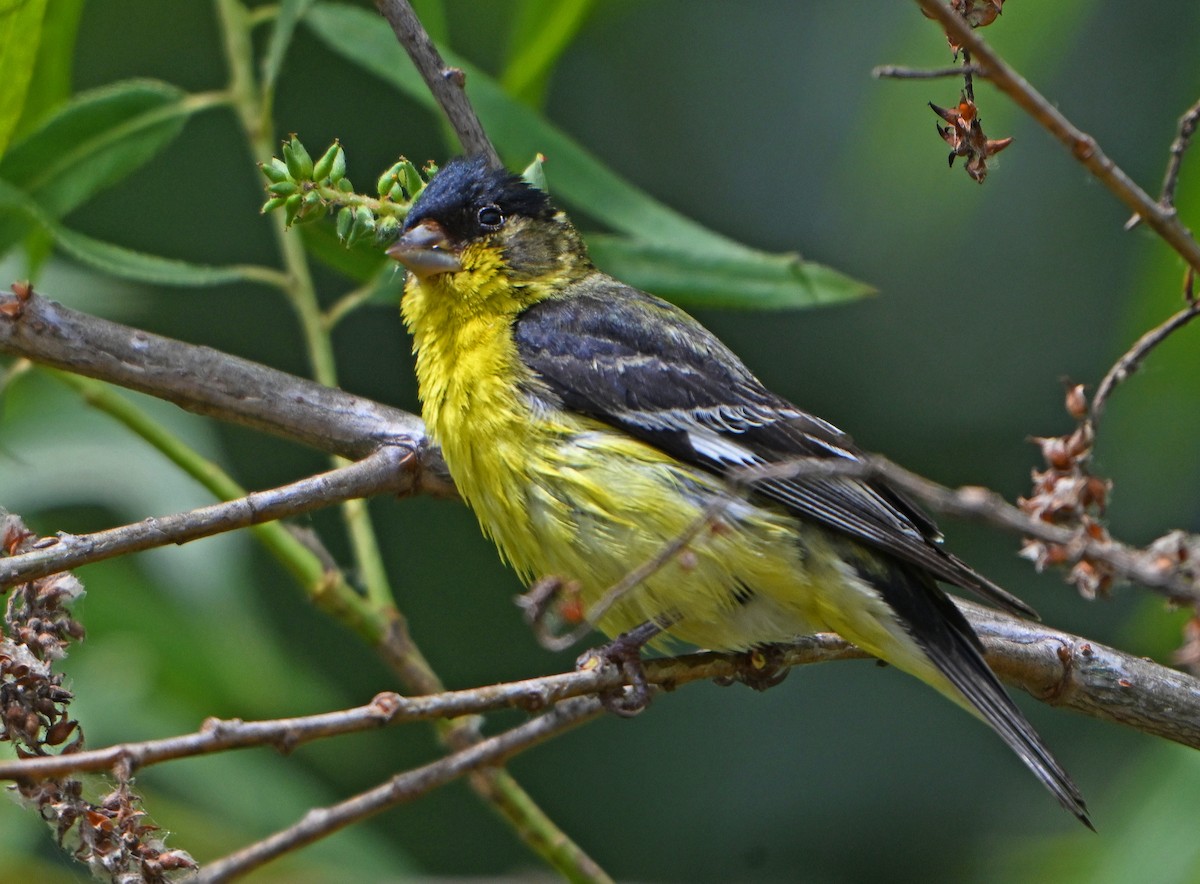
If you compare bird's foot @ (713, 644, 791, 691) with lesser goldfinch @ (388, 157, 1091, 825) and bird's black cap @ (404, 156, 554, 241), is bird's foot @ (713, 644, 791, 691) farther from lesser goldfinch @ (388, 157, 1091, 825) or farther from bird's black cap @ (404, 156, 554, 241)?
bird's black cap @ (404, 156, 554, 241)

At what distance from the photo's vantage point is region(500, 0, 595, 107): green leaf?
12.1ft

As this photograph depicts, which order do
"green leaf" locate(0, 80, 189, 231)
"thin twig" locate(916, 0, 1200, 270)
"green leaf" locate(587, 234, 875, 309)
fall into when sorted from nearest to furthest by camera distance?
"thin twig" locate(916, 0, 1200, 270) → "green leaf" locate(0, 80, 189, 231) → "green leaf" locate(587, 234, 875, 309)

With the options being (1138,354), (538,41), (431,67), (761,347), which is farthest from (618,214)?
(761,347)

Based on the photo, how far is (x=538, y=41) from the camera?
3.75 meters

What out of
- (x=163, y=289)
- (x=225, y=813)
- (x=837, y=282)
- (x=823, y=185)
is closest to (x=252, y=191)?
(x=163, y=289)

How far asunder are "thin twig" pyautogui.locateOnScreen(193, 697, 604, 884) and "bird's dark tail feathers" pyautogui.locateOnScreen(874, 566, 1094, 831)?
70 centimetres

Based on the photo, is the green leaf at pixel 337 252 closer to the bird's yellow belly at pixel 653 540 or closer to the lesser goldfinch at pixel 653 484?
the lesser goldfinch at pixel 653 484

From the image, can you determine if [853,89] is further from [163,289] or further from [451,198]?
[451,198]

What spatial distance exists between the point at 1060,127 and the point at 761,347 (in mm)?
4816

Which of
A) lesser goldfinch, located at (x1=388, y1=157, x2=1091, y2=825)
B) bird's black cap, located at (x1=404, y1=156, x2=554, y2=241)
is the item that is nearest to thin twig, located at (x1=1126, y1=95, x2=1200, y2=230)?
lesser goldfinch, located at (x1=388, y1=157, x2=1091, y2=825)

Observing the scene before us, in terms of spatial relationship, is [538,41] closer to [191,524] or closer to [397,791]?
[191,524]

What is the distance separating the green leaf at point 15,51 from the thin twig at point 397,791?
1628mm

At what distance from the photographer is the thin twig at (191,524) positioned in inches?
90.9

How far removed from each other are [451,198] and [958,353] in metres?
4.11
